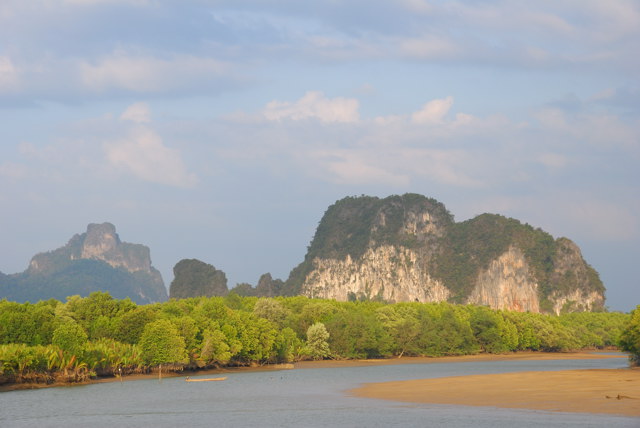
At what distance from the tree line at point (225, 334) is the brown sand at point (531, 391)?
17.1m

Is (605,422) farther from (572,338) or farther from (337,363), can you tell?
(572,338)

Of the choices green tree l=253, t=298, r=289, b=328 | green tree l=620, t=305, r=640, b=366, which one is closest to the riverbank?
green tree l=620, t=305, r=640, b=366

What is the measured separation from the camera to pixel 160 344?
212 ft

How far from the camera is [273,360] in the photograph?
8381 centimetres

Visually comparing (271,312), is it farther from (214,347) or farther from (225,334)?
(214,347)

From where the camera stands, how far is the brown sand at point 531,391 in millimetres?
39781

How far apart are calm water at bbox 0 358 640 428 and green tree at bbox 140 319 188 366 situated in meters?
2.21

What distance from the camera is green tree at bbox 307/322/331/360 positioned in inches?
3536

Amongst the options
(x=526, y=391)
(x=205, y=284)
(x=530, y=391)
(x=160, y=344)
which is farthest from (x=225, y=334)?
(x=205, y=284)

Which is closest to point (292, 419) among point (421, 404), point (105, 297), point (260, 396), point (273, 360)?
point (421, 404)

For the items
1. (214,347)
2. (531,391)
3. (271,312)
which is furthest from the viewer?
(271,312)

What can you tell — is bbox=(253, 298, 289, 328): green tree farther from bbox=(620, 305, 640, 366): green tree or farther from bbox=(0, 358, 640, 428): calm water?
bbox=(620, 305, 640, 366): green tree

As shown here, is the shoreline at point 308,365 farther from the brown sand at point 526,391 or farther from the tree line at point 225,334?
the tree line at point 225,334

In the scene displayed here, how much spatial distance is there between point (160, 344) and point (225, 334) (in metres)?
10.1
